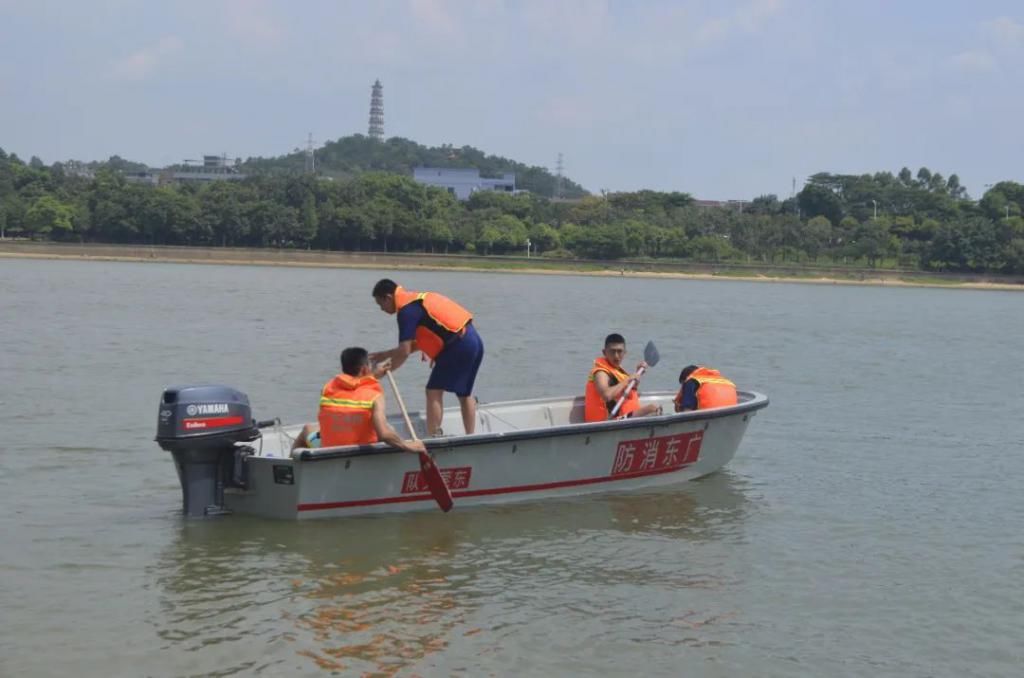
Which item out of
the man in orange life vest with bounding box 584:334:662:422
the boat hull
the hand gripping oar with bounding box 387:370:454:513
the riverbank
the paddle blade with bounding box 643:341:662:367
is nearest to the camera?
the boat hull

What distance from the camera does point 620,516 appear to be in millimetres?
12578

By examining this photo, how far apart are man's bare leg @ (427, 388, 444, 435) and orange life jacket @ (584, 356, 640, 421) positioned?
5.92ft

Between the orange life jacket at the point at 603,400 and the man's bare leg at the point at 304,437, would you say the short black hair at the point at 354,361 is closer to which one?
the man's bare leg at the point at 304,437

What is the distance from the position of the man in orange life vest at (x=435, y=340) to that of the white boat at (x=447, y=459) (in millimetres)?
563

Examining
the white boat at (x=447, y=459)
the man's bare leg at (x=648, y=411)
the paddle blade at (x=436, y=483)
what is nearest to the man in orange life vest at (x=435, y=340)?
the white boat at (x=447, y=459)

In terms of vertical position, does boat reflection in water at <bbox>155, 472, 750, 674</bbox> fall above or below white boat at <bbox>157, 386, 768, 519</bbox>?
below

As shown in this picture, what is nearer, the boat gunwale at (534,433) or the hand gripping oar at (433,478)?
the boat gunwale at (534,433)

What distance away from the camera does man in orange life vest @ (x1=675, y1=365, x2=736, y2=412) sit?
1398 centimetres

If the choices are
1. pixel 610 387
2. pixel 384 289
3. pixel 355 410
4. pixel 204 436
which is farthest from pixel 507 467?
pixel 204 436

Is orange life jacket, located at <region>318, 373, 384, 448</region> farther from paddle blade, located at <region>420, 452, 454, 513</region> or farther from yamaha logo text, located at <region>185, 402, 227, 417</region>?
yamaha logo text, located at <region>185, 402, 227, 417</region>

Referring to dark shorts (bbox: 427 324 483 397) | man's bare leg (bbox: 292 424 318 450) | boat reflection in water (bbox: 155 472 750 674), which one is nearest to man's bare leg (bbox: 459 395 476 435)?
dark shorts (bbox: 427 324 483 397)

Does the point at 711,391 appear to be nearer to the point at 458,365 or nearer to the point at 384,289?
the point at 458,365

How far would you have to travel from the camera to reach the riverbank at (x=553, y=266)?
107000mm

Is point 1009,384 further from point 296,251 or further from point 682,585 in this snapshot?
point 296,251
